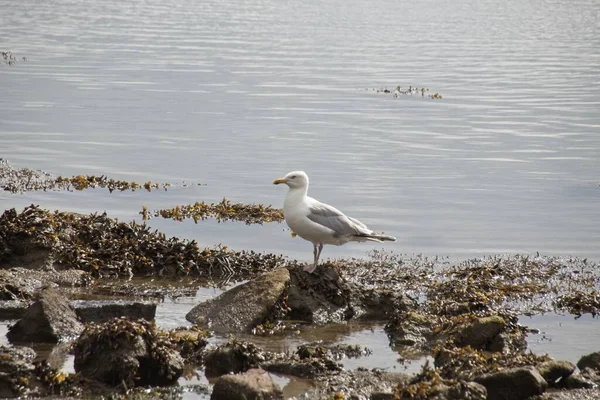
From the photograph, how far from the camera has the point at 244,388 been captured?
8.82 metres

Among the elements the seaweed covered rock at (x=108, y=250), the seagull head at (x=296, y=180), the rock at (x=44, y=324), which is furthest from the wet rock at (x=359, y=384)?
the seaweed covered rock at (x=108, y=250)

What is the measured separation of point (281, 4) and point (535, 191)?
79341mm

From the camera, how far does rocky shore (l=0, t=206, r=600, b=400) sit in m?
9.37

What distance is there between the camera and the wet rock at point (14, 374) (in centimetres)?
900

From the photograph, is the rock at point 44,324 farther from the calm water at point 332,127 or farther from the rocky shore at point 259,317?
the calm water at point 332,127

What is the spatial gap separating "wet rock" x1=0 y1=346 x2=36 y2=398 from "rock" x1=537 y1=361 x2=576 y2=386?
15.7 ft

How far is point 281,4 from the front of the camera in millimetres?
98688

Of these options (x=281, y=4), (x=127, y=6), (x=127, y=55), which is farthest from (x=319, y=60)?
(x=281, y=4)

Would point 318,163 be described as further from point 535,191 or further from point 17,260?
point 17,260

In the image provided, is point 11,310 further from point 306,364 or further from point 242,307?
point 306,364

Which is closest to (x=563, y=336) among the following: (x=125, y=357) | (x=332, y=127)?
(x=125, y=357)

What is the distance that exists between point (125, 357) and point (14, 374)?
1008mm

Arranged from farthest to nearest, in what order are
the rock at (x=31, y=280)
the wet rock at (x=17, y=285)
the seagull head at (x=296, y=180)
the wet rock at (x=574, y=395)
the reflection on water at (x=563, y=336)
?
the seagull head at (x=296, y=180) < the rock at (x=31, y=280) < the wet rock at (x=17, y=285) < the reflection on water at (x=563, y=336) < the wet rock at (x=574, y=395)

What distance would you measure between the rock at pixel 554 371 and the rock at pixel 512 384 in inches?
Answer: 21.8
